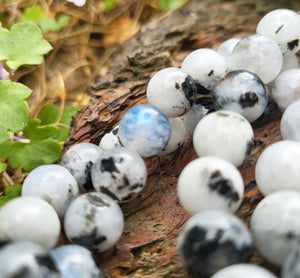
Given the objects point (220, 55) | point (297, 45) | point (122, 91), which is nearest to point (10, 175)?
point (122, 91)

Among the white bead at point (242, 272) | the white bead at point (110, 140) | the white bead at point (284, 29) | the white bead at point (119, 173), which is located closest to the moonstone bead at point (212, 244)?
the white bead at point (242, 272)

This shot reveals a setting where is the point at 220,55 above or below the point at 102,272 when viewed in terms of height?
above

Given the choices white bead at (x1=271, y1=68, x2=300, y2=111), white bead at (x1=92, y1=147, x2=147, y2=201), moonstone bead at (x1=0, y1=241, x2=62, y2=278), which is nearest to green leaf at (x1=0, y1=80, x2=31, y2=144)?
white bead at (x1=92, y1=147, x2=147, y2=201)

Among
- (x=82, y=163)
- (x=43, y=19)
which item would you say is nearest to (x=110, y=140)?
(x=82, y=163)

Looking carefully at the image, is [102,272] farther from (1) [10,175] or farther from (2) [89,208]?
(1) [10,175]

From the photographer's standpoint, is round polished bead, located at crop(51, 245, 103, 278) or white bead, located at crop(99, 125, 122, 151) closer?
round polished bead, located at crop(51, 245, 103, 278)

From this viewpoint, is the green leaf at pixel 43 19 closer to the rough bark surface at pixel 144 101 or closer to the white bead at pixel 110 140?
the rough bark surface at pixel 144 101

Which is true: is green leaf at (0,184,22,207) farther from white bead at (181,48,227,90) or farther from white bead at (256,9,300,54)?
white bead at (256,9,300,54)
